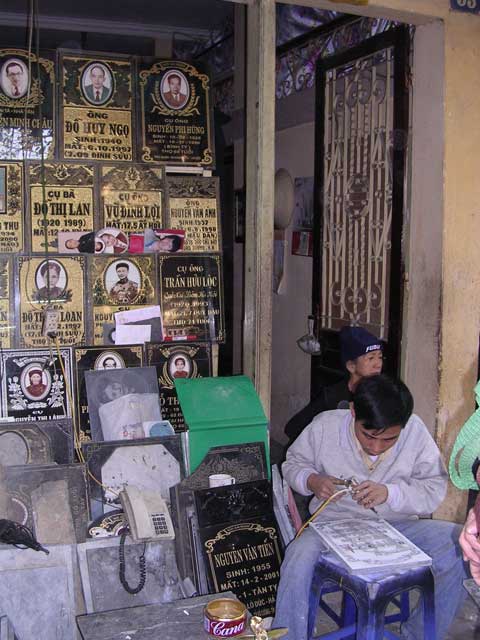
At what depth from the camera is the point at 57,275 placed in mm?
3197

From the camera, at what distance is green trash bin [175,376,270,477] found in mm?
3008

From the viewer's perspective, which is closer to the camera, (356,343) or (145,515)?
(145,515)

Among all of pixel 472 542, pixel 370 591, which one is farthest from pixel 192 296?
pixel 472 542

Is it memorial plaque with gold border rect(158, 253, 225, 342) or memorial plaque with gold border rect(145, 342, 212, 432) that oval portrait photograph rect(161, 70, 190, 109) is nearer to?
memorial plaque with gold border rect(158, 253, 225, 342)

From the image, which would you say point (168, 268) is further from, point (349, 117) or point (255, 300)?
point (349, 117)

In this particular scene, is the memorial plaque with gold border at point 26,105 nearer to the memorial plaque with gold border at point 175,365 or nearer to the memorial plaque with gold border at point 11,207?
the memorial plaque with gold border at point 11,207

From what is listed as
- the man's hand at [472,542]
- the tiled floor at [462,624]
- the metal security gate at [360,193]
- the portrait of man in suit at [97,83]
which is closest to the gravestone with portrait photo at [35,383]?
the portrait of man in suit at [97,83]

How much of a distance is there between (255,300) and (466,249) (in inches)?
46.7

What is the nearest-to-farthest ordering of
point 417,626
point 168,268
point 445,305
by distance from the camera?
1. point 417,626
2. point 168,268
3. point 445,305

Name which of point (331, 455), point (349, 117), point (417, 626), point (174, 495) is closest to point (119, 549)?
point (174, 495)

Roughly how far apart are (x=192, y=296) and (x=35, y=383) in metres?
0.80

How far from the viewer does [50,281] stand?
3.18m

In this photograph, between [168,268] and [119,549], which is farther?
[168,268]

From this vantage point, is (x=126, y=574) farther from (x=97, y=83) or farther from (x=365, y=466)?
(x=97, y=83)
